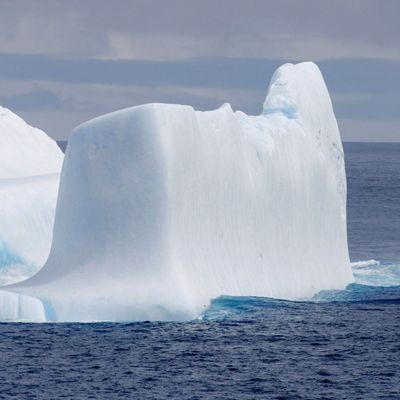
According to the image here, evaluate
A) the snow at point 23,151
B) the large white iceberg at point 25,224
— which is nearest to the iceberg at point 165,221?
the large white iceberg at point 25,224

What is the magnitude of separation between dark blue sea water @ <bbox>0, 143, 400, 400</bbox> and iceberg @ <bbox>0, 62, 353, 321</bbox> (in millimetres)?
785

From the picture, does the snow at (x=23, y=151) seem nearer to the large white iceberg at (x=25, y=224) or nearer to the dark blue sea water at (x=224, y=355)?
the large white iceberg at (x=25, y=224)

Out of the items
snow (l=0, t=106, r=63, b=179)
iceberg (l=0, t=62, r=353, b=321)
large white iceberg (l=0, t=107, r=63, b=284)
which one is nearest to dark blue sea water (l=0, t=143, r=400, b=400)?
iceberg (l=0, t=62, r=353, b=321)

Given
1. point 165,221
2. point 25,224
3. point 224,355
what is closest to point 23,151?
point 25,224

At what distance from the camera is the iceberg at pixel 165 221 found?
3603cm

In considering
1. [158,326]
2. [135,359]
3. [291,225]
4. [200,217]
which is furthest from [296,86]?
[135,359]

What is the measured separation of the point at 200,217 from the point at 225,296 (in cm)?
244

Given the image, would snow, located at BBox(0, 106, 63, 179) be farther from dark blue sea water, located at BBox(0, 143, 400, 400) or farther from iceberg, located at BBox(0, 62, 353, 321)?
dark blue sea water, located at BBox(0, 143, 400, 400)

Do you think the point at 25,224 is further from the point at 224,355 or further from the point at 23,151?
the point at 224,355

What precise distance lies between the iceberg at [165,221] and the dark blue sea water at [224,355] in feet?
2.58

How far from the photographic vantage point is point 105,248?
36.9 m

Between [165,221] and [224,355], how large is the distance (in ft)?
17.4

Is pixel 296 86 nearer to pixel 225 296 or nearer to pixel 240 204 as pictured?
pixel 240 204

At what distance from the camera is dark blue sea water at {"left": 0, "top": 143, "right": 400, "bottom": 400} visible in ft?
→ 97.1
